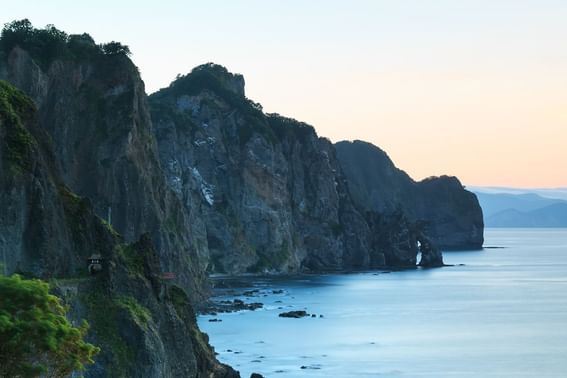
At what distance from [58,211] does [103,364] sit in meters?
15.3

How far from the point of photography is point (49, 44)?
168 meters

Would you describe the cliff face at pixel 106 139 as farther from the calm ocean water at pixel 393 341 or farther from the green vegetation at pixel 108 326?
the green vegetation at pixel 108 326

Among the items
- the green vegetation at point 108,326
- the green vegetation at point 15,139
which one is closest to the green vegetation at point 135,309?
the green vegetation at point 108,326

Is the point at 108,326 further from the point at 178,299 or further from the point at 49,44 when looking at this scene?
the point at 49,44

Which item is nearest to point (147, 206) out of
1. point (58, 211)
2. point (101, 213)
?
point (101, 213)

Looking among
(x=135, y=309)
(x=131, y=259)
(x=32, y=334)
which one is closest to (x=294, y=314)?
(x=131, y=259)

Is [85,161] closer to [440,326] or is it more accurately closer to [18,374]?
[440,326]

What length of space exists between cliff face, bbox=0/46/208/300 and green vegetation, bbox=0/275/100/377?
4492 inches

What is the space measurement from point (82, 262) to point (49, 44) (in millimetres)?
91690

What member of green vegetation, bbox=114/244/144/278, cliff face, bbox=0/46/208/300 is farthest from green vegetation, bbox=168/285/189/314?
cliff face, bbox=0/46/208/300

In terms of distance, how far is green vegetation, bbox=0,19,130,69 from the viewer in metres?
162

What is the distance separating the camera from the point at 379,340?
489 ft

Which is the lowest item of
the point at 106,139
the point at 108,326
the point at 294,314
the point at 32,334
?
the point at 294,314

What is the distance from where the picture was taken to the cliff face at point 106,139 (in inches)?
6457
